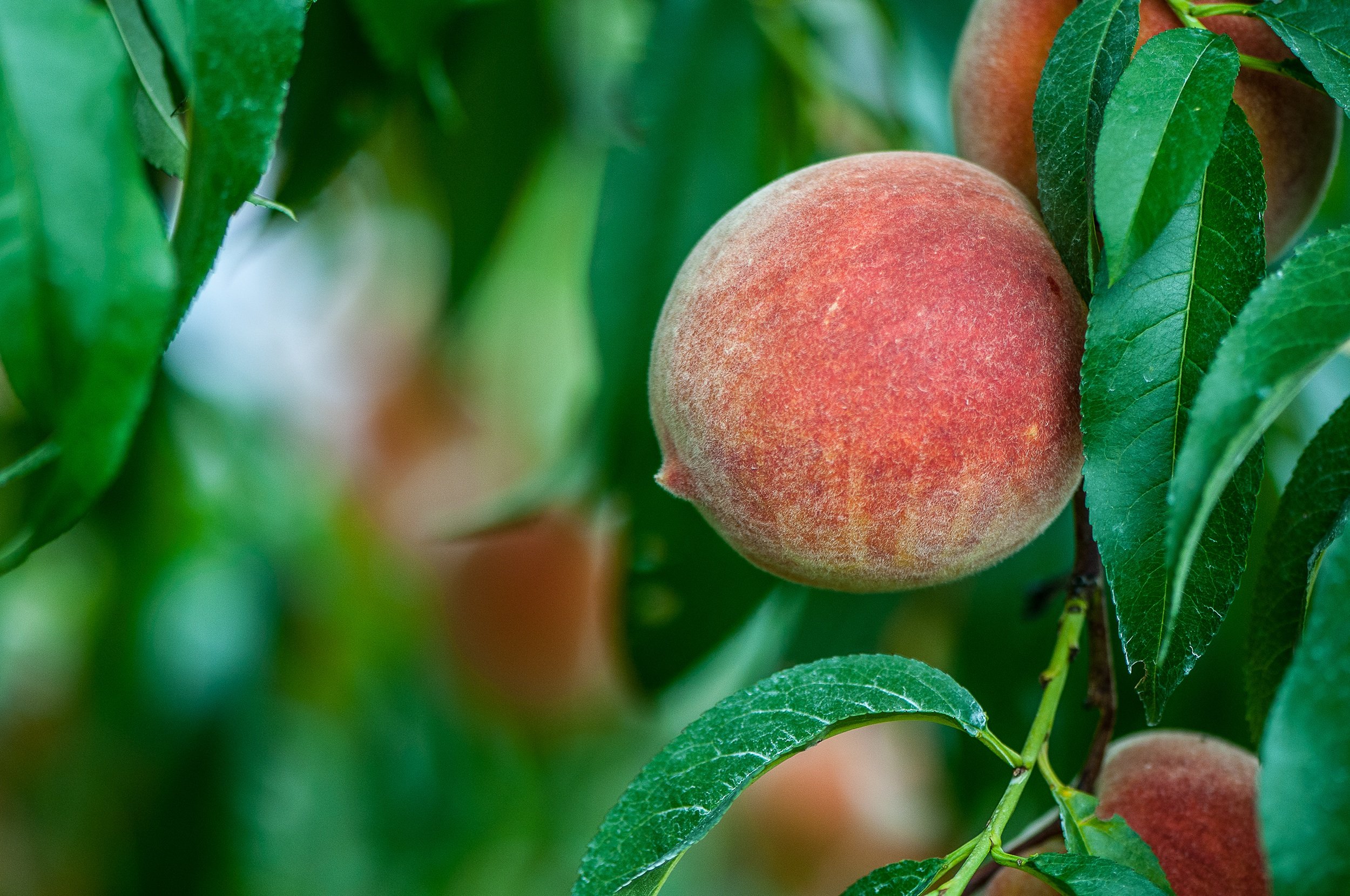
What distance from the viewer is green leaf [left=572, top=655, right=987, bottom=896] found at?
0.39 metres

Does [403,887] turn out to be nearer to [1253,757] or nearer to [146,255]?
[1253,757]

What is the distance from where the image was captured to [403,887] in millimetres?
1298

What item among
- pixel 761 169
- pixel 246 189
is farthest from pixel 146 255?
pixel 761 169

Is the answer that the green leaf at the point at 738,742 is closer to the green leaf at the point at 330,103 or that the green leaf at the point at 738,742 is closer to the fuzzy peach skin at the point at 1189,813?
the fuzzy peach skin at the point at 1189,813

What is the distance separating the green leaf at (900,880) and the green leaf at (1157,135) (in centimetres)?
21

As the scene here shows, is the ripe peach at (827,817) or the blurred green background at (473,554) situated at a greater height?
the blurred green background at (473,554)

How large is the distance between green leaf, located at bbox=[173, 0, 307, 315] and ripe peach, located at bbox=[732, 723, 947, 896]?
5.24 feet

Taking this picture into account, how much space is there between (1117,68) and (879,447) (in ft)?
0.51

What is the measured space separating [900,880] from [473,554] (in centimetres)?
126

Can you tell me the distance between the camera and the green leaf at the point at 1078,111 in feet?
1.33

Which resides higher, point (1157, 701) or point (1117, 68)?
point (1117, 68)

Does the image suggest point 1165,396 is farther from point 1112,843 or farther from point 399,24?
point 399,24

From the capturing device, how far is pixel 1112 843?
0.42 m

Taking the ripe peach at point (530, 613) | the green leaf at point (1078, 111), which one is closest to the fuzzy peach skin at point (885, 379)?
the green leaf at point (1078, 111)
